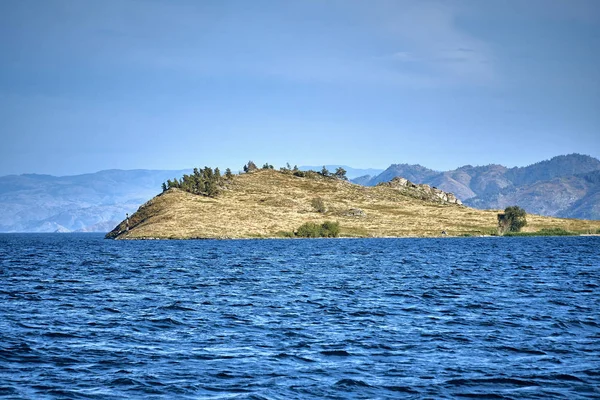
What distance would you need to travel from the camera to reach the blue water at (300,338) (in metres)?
24.0

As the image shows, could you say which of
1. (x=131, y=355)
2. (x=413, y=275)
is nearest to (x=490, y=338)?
(x=131, y=355)

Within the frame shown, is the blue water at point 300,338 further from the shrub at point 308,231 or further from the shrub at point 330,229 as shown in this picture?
the shrub at point 330,229

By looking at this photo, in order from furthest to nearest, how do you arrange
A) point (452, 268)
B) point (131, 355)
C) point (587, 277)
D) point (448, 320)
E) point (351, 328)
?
point (452, 268) → point (587, 277) → point (448, 320) → point (351, 328) → point (131, 355)

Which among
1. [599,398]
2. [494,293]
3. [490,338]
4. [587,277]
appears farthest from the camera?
[587,277]

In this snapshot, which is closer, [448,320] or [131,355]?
[131,355]

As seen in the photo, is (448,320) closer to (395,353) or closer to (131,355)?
(395,353)

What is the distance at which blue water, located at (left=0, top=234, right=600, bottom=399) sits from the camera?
2402cm

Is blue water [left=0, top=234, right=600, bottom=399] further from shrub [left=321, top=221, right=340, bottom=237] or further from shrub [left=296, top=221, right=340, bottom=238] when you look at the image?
shrub [left=321, top=221, right=340, bottom=237]

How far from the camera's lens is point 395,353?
2941 centimetres

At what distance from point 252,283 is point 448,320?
25102 millimetres

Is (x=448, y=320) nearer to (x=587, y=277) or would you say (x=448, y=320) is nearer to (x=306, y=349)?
(x=306, y=349)

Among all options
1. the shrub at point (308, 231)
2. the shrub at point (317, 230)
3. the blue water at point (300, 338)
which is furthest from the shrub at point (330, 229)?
the blue water at point (300, 338)

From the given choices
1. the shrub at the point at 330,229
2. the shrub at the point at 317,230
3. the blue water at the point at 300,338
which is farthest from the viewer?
the shrub at the point at 330,229

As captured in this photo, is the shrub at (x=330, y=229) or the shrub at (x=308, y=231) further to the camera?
the shrub at (x=330, y=229)
